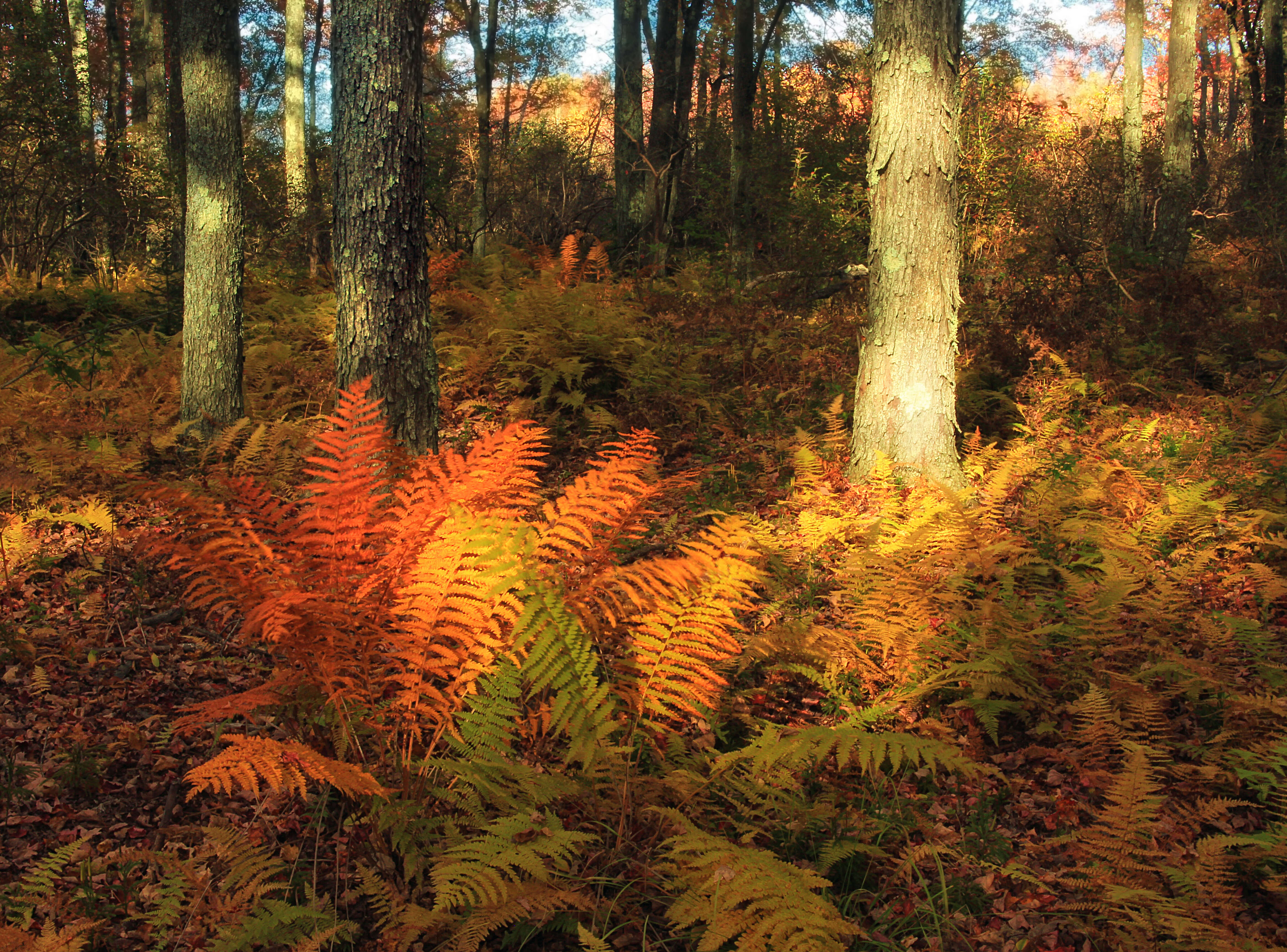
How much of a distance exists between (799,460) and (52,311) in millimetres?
9582

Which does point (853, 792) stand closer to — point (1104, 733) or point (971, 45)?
point (1104, 733)

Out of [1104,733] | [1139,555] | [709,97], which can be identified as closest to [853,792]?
[1104,733]

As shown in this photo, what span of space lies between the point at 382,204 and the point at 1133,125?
12512 mm

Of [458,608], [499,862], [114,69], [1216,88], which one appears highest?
[1216,88]

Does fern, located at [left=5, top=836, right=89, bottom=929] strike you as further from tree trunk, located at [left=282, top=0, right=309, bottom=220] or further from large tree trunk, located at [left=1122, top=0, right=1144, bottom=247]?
large tree trunk, located at [left=1122, top=0, right=1144, bottom=247]

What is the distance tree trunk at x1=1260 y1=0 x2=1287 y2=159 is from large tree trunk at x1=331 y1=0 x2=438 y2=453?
11.3m

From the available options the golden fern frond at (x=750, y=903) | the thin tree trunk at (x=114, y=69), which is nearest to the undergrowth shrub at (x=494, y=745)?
the golden fern frond at (x=750, y=903)

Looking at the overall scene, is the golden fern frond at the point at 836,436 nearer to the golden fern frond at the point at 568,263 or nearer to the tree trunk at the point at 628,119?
the golden fern frond at the point at 568,263

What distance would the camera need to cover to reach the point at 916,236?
532 cm

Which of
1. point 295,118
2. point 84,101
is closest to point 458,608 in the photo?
point 84,101

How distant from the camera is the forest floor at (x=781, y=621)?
8.09ft

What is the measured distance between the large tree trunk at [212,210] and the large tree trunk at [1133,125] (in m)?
9.96

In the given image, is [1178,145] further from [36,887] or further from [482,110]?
[36,887]

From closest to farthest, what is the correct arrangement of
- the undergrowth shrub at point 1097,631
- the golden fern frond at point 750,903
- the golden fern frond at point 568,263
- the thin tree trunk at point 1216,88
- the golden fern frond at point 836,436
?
the golden fern frond at point 750,903 → the undergrowth shrub at point 1097,631 → the golden fern frond at point 836,436 → the golden fern frond at point 568,263 → the thin tree trunk at point 1216,88
